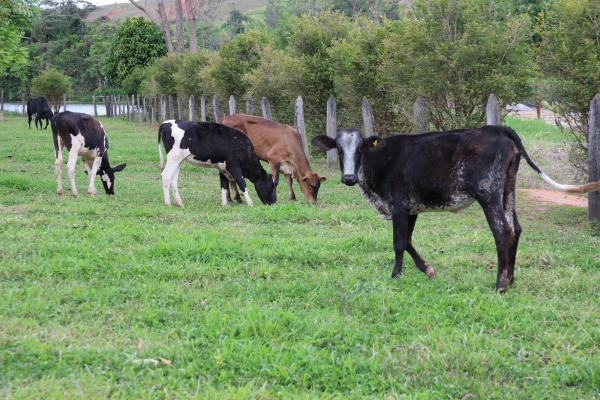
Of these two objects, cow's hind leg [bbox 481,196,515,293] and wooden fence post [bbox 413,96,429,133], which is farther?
wooden fence post [bbox 413,96,429,133]

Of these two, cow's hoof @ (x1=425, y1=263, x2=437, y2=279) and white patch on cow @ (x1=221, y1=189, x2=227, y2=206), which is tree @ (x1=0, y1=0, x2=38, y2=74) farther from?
cow's hoof @ (x1=425, y1=263, x2=437, y2=279)

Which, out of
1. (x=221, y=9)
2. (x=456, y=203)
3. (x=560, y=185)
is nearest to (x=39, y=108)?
(x=456, y=203)

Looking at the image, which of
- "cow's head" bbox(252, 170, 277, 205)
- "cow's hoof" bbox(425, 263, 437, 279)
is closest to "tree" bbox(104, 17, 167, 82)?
"cow's head" bbox(252, 170, 277, 205)

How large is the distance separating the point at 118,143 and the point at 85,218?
13.0 m

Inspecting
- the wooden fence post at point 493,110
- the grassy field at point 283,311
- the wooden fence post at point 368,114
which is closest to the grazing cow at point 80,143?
the grassy field at point 283,311

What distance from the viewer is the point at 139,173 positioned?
534 inches

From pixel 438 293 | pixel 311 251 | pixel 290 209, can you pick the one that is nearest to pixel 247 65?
pixel 290 209

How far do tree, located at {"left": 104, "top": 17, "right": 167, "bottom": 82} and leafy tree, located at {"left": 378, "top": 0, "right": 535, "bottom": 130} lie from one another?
3094 centimetres

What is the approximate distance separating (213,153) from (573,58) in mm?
5931

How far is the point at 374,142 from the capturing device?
228 inches

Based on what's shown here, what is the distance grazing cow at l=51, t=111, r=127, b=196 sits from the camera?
9.89 m

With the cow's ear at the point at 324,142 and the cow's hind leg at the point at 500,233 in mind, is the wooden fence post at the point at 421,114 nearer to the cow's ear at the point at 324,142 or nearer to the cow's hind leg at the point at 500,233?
the cow's ear at the point at 324,142

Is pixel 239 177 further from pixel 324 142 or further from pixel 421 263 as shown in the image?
pixel 421 263

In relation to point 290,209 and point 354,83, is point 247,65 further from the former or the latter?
point 290,209
